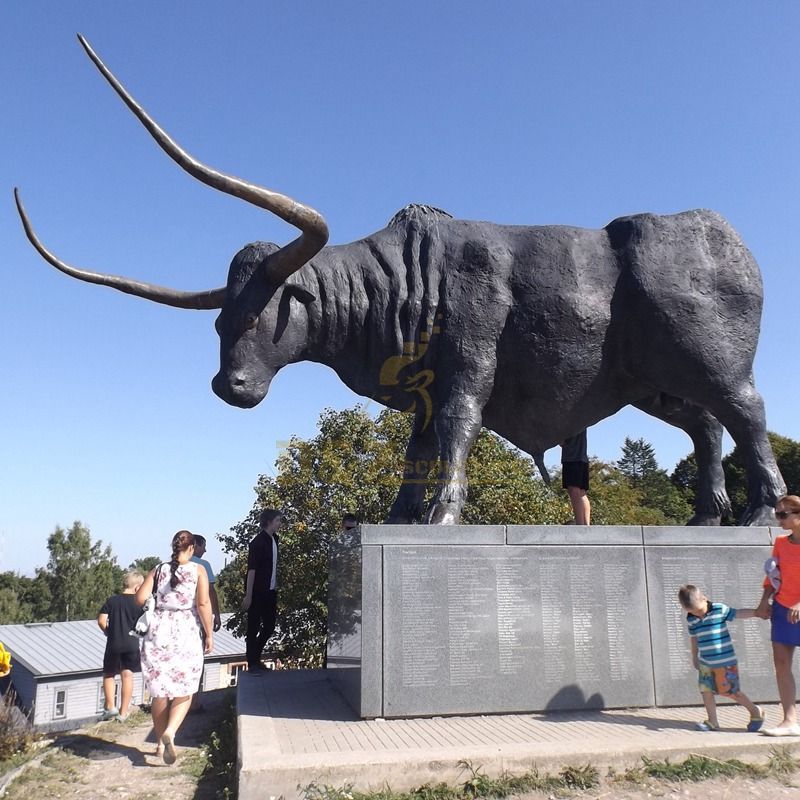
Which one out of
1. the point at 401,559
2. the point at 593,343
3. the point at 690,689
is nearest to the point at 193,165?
the point at 401,559

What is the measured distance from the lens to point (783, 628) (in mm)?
4629

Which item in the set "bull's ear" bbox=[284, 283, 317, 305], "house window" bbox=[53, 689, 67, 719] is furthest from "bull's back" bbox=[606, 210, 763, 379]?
"house window" bbox=[53, 689, 67, 719]

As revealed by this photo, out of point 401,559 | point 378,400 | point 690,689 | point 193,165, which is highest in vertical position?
point 193,165

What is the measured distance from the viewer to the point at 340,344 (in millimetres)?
5945

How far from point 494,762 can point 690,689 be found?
2.27m

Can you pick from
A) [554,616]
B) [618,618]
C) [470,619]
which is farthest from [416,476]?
[618,618]

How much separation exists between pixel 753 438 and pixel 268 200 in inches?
166

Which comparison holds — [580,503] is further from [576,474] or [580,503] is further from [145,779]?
[145,779]

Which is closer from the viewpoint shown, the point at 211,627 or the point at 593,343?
the point at 211,627

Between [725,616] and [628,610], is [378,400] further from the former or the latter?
[725,616]

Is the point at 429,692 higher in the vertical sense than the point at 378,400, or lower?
lower

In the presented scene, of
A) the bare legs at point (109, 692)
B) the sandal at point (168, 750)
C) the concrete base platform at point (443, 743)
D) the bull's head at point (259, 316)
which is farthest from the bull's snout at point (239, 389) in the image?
the bare legs at point (109, 692)

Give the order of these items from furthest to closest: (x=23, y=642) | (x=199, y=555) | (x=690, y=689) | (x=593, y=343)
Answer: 1. (x=23, y=642)
2. (x=199, y=555)
3. (x=593, y=343)
4. (x=690, y=689)

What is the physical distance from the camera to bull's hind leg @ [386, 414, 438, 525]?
6.21 meters
